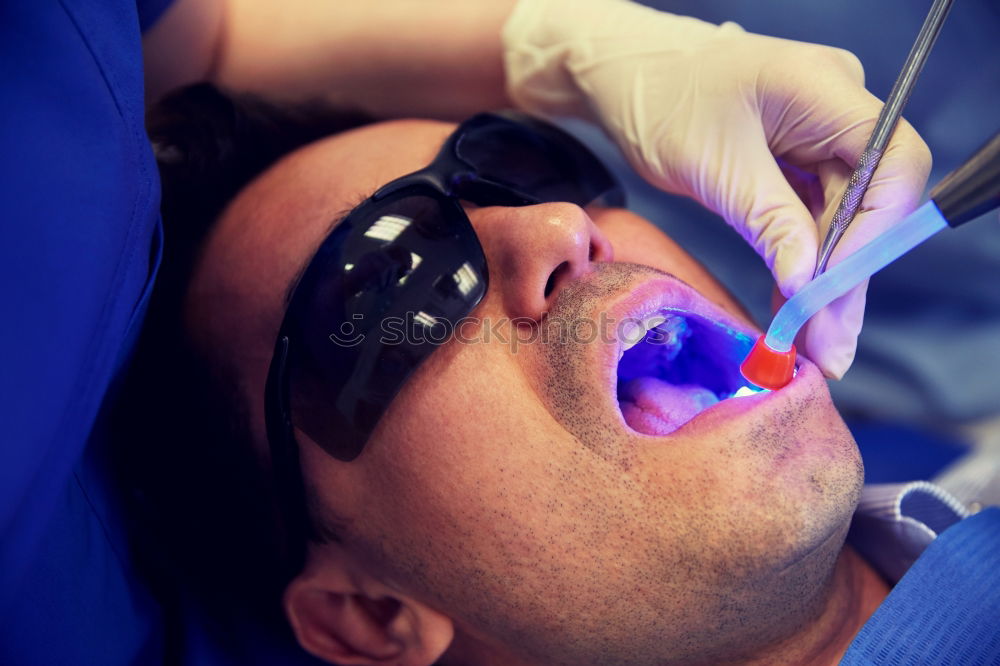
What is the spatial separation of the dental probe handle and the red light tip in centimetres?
23

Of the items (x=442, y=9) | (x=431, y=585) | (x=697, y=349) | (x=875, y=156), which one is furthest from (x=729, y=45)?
(x=431, y=585)

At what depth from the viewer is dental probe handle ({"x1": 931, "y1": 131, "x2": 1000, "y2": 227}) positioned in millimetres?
585

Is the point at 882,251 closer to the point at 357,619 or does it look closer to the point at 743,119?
the point at 743,119

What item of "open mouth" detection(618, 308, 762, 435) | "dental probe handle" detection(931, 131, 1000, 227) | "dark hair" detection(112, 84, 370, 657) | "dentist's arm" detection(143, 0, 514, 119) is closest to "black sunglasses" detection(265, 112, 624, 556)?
"dark hair" detection(112, 84, 370, 657)

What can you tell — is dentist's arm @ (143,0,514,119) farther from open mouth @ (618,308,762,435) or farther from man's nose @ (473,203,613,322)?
open mouth @ (618,308,762,435)

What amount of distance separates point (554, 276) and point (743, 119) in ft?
1.26

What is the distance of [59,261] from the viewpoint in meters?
0.68

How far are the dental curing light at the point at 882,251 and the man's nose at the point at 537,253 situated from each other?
232 millimetres

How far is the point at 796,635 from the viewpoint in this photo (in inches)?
35.7

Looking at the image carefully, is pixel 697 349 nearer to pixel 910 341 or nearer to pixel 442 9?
pixel 910 341

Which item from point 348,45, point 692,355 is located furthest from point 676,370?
point 348,45

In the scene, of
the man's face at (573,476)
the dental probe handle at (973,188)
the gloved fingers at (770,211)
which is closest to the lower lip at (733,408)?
the man's face at (573,476)

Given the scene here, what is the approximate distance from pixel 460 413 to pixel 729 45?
27.5 inches

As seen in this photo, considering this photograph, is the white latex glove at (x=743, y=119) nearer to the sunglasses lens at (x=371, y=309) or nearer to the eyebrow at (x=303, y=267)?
the sunglasses lens at (x=371, y=309)
